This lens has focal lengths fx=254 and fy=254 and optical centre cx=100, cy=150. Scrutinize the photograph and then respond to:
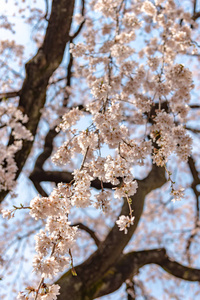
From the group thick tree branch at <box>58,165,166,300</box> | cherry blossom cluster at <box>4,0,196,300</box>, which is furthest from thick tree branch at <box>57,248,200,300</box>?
cherry blossom cluster at <box>4,0,196,300</box>

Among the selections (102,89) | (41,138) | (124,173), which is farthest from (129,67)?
(41,138)

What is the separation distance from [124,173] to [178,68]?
59.9 inches

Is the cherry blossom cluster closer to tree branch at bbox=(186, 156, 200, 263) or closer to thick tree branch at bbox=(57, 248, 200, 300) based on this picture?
thick tree branch at bbox=(57, 248, 200, 300)

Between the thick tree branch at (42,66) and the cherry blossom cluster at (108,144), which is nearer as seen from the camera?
the cherry blossom cluster at (108,144)

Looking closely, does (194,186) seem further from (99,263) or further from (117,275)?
(99,263)

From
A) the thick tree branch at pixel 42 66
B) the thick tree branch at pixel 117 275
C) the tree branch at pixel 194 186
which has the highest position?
the thick tree branch at pixel 42 66

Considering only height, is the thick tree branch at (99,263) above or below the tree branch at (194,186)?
below

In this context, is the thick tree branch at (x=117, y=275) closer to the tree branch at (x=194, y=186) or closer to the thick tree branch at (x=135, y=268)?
the thick tree branch at (x=135, y=268)

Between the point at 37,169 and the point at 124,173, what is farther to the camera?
the point at 37,169

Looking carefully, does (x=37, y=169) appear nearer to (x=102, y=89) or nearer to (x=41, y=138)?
(x=41, y=138)

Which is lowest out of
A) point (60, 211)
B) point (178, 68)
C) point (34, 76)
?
point (60, 211)

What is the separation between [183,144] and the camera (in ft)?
7.96

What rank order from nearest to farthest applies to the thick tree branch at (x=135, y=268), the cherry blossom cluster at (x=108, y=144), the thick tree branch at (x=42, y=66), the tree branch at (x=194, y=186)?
the cherry blossom cluster at (x=108, y=144), the thick tree branch at (x=135, y=268), the thick tree branch at (x=42, y=66), the tree branch at (x=194, y=186)

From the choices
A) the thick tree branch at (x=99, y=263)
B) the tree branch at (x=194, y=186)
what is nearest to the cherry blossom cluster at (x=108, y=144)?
the thick tree branch at (x=99, y=263)
